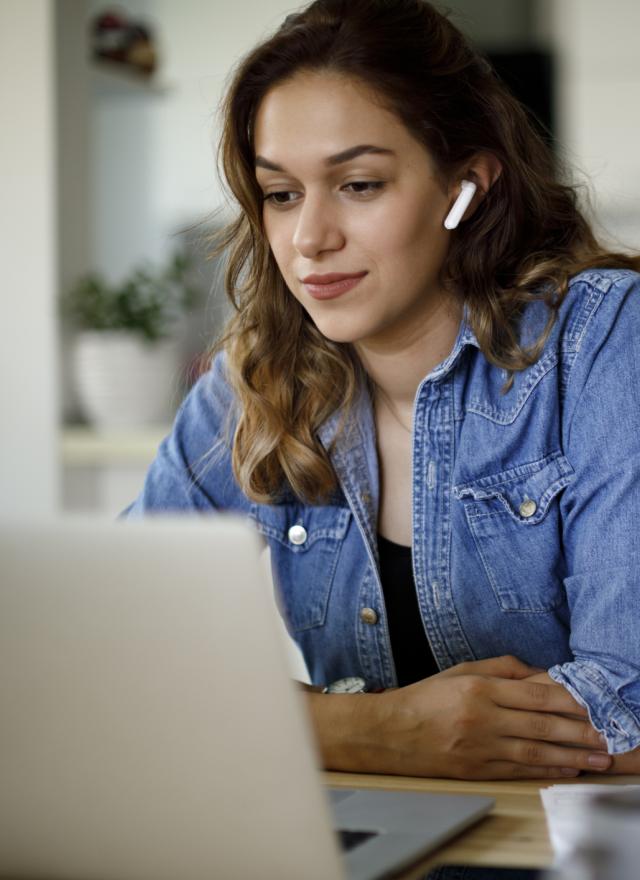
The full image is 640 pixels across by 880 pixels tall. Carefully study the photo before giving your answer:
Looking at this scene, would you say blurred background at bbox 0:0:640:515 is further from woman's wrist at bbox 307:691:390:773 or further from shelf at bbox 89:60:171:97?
woman's wrist at bbox 307:691:390:773

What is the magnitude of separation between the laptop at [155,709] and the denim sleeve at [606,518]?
1.79ft

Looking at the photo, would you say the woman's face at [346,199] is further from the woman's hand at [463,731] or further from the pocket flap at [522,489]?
the woman's hand at [463,731]

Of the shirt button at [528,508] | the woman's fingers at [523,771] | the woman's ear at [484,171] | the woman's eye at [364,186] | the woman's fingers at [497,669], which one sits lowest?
the woman's fingers at [523,771]

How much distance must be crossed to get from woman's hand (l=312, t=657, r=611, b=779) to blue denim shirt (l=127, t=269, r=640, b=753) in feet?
0.29

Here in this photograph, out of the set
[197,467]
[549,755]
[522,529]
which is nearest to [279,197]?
[197,467]

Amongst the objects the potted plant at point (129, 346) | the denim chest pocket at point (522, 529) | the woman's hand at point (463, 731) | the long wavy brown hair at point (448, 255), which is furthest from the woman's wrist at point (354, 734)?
the potted plant at point (129, 346)

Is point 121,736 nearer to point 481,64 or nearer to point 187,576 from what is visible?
point 187,576

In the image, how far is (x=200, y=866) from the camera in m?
0.72

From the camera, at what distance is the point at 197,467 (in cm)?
167

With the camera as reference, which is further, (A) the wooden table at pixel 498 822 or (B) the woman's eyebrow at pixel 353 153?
(B) the woman's eyebrow at pixel 353 153

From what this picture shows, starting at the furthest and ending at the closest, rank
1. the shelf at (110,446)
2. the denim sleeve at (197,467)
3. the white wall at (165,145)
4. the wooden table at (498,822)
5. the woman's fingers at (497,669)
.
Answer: the white wall at (165,145)
the shelf at (110,446)
the denim sleeve at (197,467)
the woman's fingers at (497,669)
the wooden table at (498,822)

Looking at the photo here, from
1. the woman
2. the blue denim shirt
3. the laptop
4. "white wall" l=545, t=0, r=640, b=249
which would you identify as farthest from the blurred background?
the laptop

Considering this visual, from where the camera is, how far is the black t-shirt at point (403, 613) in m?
1.51

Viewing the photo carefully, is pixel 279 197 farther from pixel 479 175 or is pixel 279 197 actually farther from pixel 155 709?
pixel 155 709
